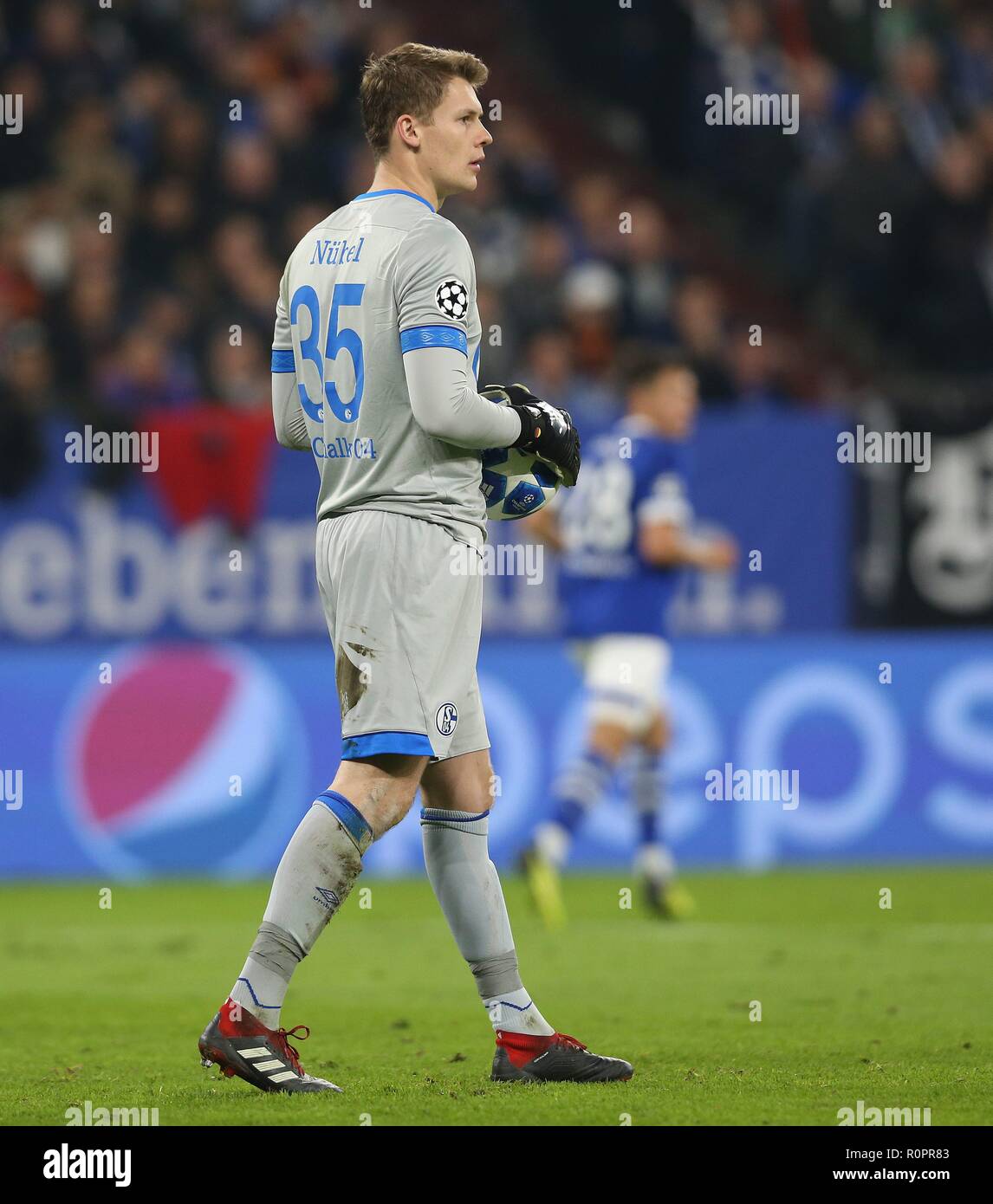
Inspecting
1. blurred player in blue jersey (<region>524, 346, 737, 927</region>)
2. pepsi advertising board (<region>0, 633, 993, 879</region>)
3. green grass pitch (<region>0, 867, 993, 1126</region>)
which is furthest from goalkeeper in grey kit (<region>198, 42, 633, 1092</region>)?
pepsi advertising board (<region>0, 633, 993, 879</region>)

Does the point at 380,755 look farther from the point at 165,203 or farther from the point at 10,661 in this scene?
the point at 165,203

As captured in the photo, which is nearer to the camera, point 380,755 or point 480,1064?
point 380,755

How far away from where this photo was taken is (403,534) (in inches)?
187

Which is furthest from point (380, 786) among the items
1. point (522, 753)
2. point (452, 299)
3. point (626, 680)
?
point (522, 753)

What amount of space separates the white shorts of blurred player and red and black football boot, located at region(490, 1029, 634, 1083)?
4464 mm

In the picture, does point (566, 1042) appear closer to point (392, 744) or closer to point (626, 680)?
point (392, 744)

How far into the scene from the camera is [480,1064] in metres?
5.24

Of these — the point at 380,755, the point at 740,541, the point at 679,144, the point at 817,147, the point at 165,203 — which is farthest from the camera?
the point at 679,144

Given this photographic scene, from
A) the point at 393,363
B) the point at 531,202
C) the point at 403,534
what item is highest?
the point at 531,202

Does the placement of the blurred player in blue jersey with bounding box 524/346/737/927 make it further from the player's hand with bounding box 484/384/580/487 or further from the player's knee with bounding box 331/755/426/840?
the player's knee with bounding box 331/755/426/840

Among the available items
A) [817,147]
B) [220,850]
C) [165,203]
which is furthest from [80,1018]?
[817,147]

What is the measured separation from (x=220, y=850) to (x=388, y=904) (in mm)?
1175

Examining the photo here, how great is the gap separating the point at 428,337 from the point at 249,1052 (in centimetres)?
170

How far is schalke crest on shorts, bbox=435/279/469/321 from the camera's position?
467 cm
